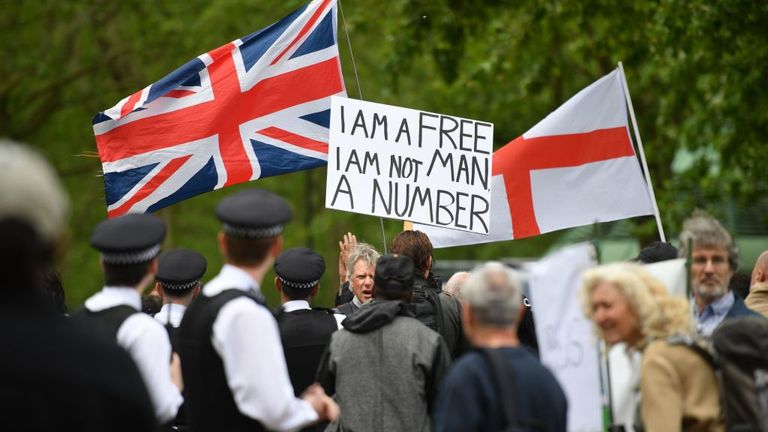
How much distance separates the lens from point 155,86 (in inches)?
364

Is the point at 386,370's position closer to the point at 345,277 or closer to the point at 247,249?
the point at 247,249

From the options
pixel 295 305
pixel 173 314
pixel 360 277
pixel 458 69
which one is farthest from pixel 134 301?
pixel 458 69

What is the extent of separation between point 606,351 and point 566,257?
419 mm

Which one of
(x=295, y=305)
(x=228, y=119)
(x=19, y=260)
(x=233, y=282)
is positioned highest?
(x=228, y=119)

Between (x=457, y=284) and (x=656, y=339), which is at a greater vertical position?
(x=457, y=284)

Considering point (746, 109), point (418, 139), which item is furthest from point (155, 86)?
point (746, 109)

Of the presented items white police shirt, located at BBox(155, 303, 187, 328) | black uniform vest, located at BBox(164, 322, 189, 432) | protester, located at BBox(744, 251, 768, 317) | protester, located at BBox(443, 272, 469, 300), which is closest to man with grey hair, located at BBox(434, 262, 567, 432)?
black uniform vest, located at BBox(164, 322, 189, 432)

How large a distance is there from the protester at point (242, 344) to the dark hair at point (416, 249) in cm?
253

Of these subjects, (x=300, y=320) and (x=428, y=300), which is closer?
(x=300, y=320)

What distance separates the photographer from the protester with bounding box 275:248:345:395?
22.1 ft

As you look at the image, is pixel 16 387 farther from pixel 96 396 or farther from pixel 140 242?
pixel 140 242

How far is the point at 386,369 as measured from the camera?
21.1ft

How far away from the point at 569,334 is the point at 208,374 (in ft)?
4.70

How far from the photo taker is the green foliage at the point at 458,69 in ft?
46.0
